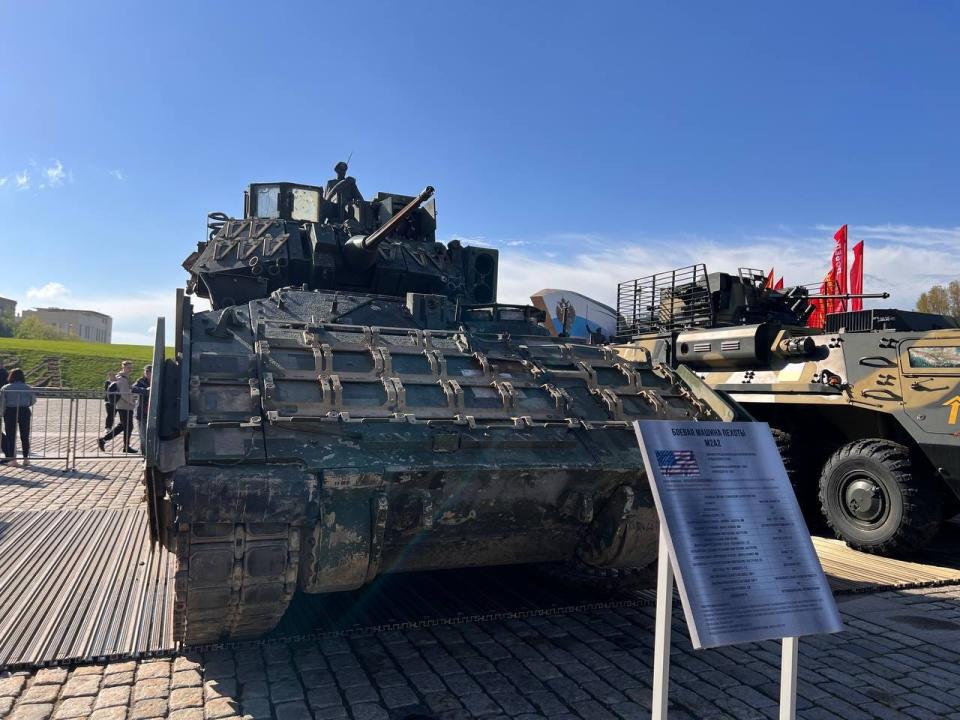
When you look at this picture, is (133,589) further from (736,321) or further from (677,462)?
(736,321)

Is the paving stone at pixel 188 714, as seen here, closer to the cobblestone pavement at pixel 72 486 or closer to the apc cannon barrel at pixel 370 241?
the apc cannon barrel at pixel 370 241

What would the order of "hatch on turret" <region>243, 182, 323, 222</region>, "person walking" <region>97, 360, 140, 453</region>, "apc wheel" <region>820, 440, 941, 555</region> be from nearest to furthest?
"apc wheel" <region>820, 440, 941, 555</region> → "hatch on turret" <region>243, 182, 323, 222</region> → "person walking" <region>97, 360, 140, 453</region>

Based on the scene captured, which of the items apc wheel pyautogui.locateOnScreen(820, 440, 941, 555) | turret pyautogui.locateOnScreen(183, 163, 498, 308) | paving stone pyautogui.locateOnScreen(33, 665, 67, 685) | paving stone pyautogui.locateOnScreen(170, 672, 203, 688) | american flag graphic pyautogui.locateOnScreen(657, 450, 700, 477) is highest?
turret pyautogui.locateOnScreen(183, 163, 498, 308)

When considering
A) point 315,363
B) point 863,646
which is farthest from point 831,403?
point 315,363

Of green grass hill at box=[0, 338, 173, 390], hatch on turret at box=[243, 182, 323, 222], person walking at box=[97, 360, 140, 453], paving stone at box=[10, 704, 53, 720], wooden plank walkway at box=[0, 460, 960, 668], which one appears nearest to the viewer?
paving stone at box=[10, 704, 53, 720]

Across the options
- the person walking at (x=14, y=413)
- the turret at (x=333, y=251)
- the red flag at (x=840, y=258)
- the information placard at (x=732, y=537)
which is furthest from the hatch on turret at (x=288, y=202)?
the red flag at (x=840, y=258)

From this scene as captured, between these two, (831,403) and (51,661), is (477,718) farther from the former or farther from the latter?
(831,403)

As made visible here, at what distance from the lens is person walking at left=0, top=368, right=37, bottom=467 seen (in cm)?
1315

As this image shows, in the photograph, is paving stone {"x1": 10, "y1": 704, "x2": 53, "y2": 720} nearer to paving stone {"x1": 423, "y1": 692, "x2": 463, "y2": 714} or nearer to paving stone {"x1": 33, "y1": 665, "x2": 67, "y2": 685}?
paving stone {"x1": 33, "y1": 665, "x2": 67, "y2": 685}

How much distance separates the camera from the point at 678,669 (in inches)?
190

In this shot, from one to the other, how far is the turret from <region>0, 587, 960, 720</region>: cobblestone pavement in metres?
3.57

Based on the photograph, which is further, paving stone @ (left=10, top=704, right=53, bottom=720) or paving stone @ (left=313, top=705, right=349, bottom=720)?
paving stone @ (left=313, top=705, right=349, bottom=720)

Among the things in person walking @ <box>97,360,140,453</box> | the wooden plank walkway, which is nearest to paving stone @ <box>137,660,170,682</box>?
the wooden plank walkway

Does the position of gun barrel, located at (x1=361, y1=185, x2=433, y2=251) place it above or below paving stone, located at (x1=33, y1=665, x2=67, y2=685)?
above
